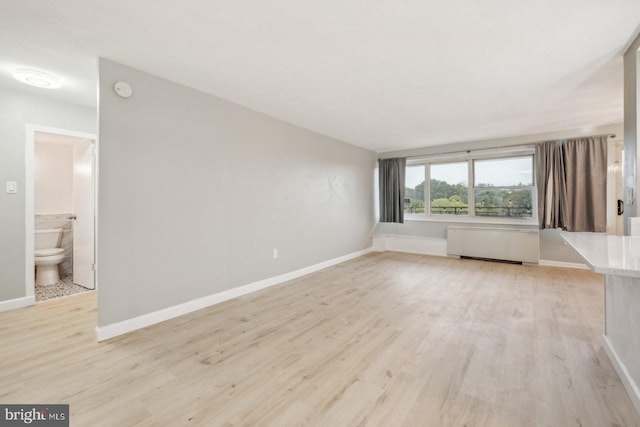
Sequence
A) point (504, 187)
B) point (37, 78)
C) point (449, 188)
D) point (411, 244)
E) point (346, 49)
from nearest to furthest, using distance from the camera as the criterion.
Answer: point (346, 49) < point (37, 78) < point (504, 187) < point (449, 188) < point (411, 244)

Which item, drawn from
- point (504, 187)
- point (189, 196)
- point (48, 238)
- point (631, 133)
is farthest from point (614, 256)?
point (48, 238)

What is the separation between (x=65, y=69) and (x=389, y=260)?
5.18 meters

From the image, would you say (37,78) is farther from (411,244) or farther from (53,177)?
(411,244)

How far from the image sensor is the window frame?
5.08 metres

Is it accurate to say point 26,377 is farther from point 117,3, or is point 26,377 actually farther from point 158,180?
point 117,3

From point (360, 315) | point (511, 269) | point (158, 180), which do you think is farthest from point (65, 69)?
point (511, 269)

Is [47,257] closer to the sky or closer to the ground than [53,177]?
closer to the ground

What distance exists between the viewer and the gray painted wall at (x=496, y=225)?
15.2ft

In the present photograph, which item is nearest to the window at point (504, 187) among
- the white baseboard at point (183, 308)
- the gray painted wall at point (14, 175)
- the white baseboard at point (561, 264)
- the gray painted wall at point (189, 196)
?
the white baseboard at point (561, 264)

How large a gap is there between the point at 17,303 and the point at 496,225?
7.10 metres

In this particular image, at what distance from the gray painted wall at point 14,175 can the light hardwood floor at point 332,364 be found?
0.41 meters

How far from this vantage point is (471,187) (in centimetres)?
563

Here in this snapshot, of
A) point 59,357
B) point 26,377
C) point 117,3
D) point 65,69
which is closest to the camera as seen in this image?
point 117,3

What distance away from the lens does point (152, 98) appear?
2.61 m
